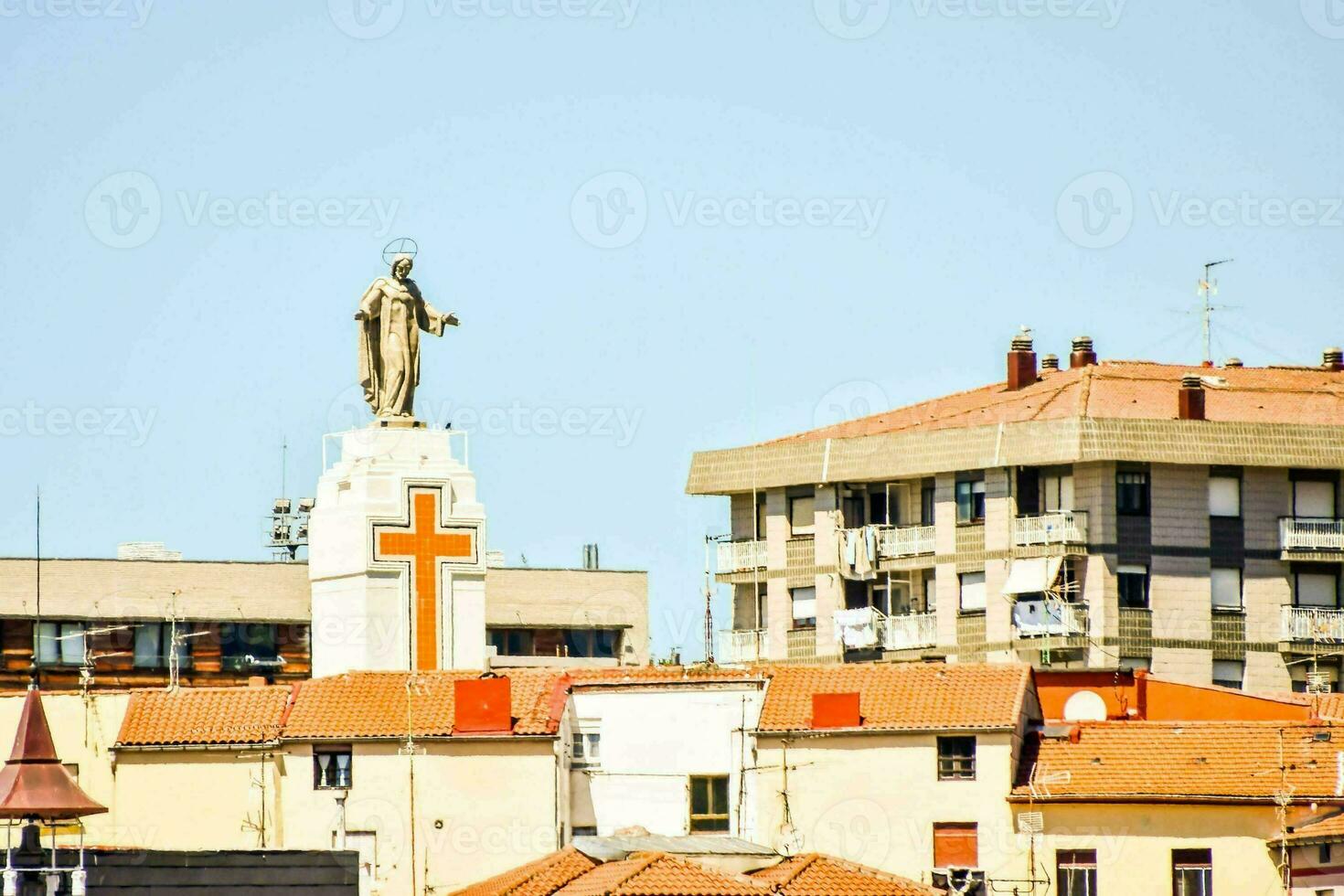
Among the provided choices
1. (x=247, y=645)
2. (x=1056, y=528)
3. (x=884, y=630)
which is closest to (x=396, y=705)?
(x=1056, y=528)

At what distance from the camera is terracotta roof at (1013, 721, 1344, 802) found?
77688mm

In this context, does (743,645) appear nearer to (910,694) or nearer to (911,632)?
(911,632)

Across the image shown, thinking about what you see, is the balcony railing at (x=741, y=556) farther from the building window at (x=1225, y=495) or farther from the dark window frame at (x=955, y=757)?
the dark window frame at (x=955, y=757)

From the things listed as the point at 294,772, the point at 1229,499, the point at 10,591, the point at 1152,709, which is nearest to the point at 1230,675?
the point at 1229,499

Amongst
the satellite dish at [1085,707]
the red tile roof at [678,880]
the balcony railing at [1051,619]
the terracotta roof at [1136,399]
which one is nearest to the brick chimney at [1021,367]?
the terracotta roof at [1136,399]

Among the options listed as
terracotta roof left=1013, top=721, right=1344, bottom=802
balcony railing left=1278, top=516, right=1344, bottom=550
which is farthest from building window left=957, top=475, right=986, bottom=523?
terracotta roof left=1013, top=721, right=1344, bottom=802

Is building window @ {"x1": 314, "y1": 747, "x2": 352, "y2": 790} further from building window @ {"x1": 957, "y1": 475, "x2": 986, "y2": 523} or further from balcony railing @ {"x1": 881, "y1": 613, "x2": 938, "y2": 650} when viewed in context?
building window @ {"x1": 957, "y1": 475, "x2": 986, "y2": 523}

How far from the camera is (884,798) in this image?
81125mm

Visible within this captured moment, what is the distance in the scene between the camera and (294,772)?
271 feet

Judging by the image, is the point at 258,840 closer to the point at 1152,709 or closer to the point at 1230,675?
the point at 1152,709

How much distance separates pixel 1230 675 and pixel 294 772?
2893cm

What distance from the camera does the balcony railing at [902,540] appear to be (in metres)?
103

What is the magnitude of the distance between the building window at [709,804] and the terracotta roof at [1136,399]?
22892 millimetres

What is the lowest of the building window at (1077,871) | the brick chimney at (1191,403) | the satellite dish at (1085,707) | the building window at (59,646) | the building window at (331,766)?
the building window at (1077,871)
